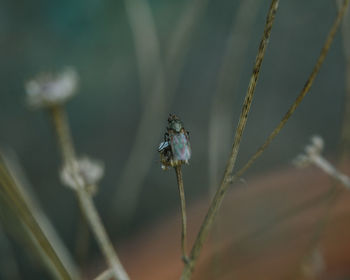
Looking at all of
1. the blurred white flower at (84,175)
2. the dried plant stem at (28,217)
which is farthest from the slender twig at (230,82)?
the dried plant stem at (28,217)

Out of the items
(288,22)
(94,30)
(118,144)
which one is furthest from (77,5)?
(288,22)

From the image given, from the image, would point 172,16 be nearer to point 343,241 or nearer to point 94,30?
point 94,30

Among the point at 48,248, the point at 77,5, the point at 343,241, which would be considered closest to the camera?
the point at 48,248

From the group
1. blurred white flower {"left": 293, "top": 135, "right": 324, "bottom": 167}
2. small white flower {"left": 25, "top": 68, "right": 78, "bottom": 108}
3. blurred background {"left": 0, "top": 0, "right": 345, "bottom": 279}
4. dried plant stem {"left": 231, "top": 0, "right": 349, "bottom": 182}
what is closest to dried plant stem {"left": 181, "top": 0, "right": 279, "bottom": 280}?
dried plant stem {"left": 231, "top": 0, "right": 349, "bottom": 182}

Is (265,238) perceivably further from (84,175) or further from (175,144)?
(175,144)

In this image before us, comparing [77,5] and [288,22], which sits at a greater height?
[77,5]

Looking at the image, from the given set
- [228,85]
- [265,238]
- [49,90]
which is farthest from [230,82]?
[49,90]

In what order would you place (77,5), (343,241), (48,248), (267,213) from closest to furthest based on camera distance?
(48,248)
(343,241)
(267,213)
(77,5)

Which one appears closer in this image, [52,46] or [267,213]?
[267,213]
